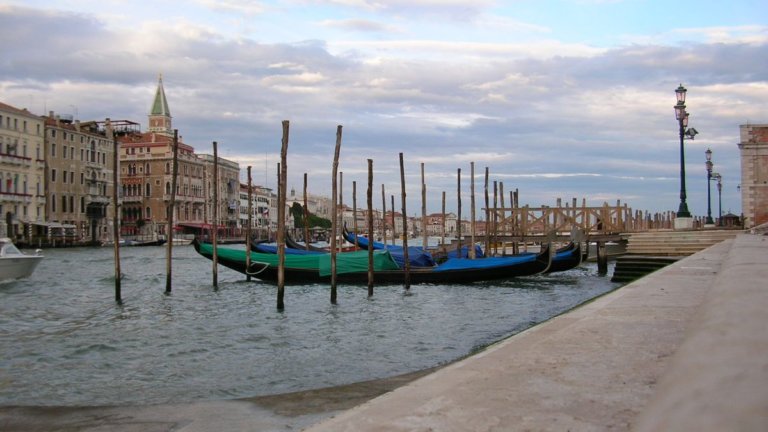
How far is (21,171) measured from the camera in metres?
57.6

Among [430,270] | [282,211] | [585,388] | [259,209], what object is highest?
[259,209]

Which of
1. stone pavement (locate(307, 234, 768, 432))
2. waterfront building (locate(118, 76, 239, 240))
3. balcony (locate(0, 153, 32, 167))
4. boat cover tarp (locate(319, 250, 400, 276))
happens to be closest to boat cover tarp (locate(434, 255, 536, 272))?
boat cover tarp (locate(319, 250, 400, 276))

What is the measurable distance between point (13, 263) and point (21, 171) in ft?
122

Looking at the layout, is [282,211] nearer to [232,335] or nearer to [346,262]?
[232,335]

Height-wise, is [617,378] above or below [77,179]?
below

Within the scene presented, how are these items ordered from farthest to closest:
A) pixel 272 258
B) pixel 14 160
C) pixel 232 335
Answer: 1. pixel 14 160
2. pixel 272 258
3. pixel 232 335

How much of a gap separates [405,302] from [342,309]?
2120mm

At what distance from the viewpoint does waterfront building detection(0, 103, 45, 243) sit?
55.3 m

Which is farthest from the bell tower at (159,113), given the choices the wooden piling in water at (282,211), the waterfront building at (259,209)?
the wooden piling in water at (282,211)

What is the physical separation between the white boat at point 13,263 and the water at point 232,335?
0.52 m

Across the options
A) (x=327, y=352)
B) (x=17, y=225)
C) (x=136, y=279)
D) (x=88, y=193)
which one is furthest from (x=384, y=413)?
(x=88, y=193)

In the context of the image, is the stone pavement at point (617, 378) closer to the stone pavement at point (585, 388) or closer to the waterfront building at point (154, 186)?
the stone pavement at point (585, 388)

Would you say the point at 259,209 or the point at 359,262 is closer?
the point at 359,262

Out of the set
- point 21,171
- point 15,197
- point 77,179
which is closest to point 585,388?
point 15,197
